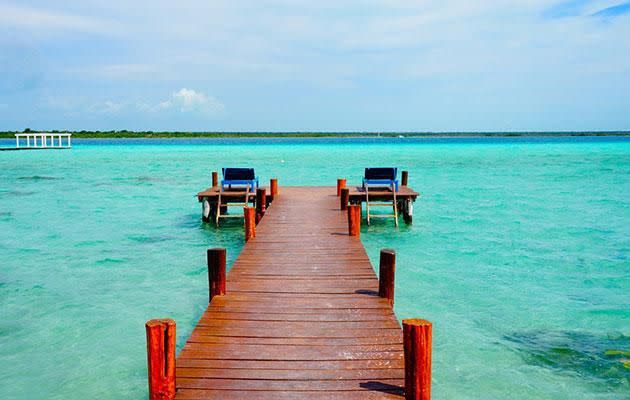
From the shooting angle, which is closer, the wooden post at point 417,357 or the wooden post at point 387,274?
the wooden post at point 417,357

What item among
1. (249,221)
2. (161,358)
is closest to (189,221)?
(249,221)

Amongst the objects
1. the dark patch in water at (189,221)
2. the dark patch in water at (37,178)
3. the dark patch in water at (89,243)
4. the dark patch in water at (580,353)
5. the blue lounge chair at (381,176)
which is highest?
the blue lounge chair at (381,176)

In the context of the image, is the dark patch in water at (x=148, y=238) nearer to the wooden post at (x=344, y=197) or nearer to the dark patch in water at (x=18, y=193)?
the wooden post at (x=344, y=197)

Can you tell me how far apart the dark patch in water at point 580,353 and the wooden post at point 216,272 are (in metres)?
4.20

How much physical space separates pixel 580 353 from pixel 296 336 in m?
4.38

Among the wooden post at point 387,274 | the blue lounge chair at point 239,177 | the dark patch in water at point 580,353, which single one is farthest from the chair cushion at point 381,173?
the wooden post at point 387,274

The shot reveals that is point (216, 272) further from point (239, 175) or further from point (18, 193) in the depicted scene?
point (18, 193)

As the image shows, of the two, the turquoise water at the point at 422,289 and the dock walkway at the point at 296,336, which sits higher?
the dock walkway at the point at 296,336

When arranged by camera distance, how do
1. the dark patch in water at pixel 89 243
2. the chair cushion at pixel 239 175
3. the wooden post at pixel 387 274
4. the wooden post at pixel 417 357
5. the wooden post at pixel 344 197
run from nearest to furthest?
the wooden post at pixel 417 357 < the wooden post at pixel 387 274 < the wooden post at pixel 344 197 < the dark patch in water at pixel 89 243 < the chair cushion at pixel 239 175

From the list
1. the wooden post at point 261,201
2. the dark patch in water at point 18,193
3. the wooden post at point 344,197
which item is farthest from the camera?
the dark patch in water at point 18,193

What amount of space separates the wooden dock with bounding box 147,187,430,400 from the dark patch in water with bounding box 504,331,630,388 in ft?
7.99

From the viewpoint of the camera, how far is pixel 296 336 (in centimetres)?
532

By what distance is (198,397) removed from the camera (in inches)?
164

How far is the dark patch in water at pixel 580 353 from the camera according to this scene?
6.57 m
